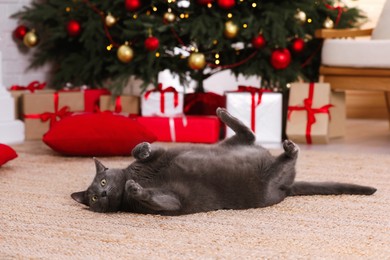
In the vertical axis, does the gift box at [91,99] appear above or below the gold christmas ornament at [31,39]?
below

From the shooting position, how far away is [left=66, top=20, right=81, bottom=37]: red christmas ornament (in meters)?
3.44

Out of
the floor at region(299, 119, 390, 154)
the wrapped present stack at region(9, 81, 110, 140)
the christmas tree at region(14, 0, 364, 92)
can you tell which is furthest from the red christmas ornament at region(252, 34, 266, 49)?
the wrapped present stack at region(9, 81, 110, 140)

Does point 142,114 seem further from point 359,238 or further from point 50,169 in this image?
point 359,238

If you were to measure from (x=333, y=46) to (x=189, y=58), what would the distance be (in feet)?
2.16

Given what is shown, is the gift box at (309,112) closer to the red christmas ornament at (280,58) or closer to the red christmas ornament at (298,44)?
the red christmas ornament at (280,58)

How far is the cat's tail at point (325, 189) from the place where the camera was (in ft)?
6.29

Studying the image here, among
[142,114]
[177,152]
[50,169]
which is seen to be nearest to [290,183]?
[177,152]

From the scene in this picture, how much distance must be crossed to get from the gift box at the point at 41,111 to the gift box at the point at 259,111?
0.79 meters

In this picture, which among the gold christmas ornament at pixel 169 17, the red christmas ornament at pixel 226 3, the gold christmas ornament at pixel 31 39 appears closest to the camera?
the red christmas ornament at pixel 226 3

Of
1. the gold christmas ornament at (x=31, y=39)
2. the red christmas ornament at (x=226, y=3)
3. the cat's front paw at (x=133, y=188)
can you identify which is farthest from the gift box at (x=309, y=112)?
the cat's front paw at (x=133, y=188)

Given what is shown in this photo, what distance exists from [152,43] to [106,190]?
5.23 ft

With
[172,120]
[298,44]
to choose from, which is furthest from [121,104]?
[298,44]

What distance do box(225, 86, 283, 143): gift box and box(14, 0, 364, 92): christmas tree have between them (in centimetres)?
15

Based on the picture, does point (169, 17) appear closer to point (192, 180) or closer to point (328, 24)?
point (328, 24)
